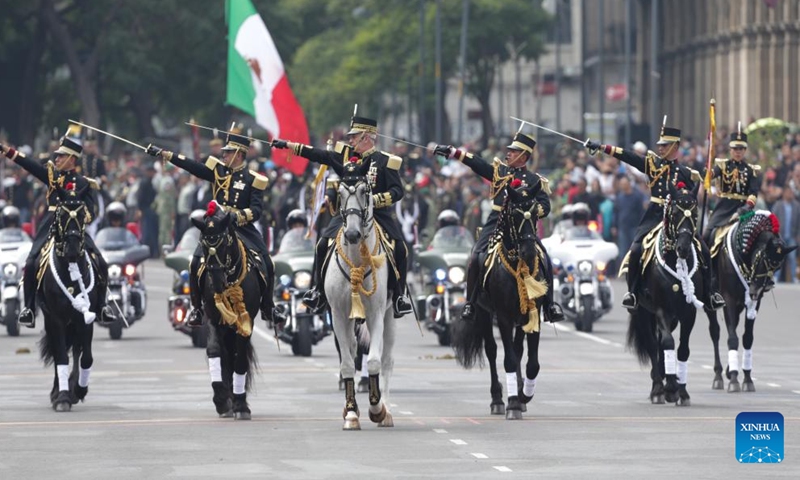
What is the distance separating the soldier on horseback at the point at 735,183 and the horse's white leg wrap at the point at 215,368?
18.6 feet

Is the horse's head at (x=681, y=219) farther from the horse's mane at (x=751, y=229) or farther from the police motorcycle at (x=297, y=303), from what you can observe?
the police motorcycle at (x=297, y=303)

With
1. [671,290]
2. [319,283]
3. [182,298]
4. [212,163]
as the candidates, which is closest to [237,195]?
[212,163]

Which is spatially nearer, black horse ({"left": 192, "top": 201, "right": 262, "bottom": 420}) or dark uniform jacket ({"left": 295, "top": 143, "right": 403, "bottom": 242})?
dark uniform jacket ({"left": 295, "top": 143, "right": 403, "bottom": 242})

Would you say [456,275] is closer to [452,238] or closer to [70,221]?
[452,238]

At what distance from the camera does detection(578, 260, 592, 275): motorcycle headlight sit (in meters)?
32.2

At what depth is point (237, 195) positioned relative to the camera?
20.4 m

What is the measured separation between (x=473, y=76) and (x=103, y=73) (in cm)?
1700

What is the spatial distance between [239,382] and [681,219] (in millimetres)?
3963

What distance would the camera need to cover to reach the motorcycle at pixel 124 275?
99.8 feet

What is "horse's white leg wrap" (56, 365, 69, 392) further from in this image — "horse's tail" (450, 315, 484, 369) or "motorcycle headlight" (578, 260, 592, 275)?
"motorcycle headlight" (578, 260, 592, 275)

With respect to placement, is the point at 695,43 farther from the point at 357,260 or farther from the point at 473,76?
the point at 357,260

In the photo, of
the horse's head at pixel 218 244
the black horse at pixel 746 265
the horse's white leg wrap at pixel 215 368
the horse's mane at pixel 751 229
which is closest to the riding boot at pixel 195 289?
the horse's head at pixel 218 244

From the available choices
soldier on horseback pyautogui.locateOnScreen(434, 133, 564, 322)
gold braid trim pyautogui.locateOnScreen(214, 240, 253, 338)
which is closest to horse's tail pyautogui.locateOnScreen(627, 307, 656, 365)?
soldier on horseback pyautogui.locateOnScreen(434, 133, 564, 322)

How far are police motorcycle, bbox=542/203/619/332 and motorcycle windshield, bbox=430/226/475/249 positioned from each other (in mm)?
1526
